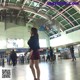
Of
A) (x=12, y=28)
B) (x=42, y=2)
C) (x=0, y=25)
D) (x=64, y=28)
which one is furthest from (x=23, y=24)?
(x=42, y=2)

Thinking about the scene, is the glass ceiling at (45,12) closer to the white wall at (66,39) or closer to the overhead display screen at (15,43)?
the white wall at (66,39)

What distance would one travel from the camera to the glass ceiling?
34.3m

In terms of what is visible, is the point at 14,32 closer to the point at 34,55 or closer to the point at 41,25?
the point at 41,25

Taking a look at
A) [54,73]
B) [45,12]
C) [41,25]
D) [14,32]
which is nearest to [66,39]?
[41,25]

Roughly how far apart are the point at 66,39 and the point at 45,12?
6748mm

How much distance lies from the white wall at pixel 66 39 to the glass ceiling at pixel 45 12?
1.55 metres

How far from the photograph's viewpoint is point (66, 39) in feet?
131

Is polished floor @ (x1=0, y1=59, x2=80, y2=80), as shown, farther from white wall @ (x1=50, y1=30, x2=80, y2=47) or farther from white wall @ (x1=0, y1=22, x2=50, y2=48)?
white wall @ (x1=0, y1=22, x2=50, y2=48)

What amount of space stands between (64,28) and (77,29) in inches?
227

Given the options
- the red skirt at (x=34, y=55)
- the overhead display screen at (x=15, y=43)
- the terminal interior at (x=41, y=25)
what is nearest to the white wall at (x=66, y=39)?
the terminal interior at (x=41, y=25)

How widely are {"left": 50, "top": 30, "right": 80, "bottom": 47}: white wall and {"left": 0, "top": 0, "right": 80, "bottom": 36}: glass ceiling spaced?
5.09 ft

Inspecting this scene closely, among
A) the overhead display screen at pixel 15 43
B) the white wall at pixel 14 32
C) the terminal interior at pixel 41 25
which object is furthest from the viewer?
the overhead display screen at pixel 15 43

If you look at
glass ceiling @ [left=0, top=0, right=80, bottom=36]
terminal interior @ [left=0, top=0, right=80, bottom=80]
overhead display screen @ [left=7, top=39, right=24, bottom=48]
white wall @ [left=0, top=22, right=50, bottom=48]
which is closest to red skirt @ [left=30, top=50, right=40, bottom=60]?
terminal interior @ [left=0, top=0, right=80, bottom=80]

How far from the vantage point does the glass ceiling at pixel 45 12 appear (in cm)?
3431
